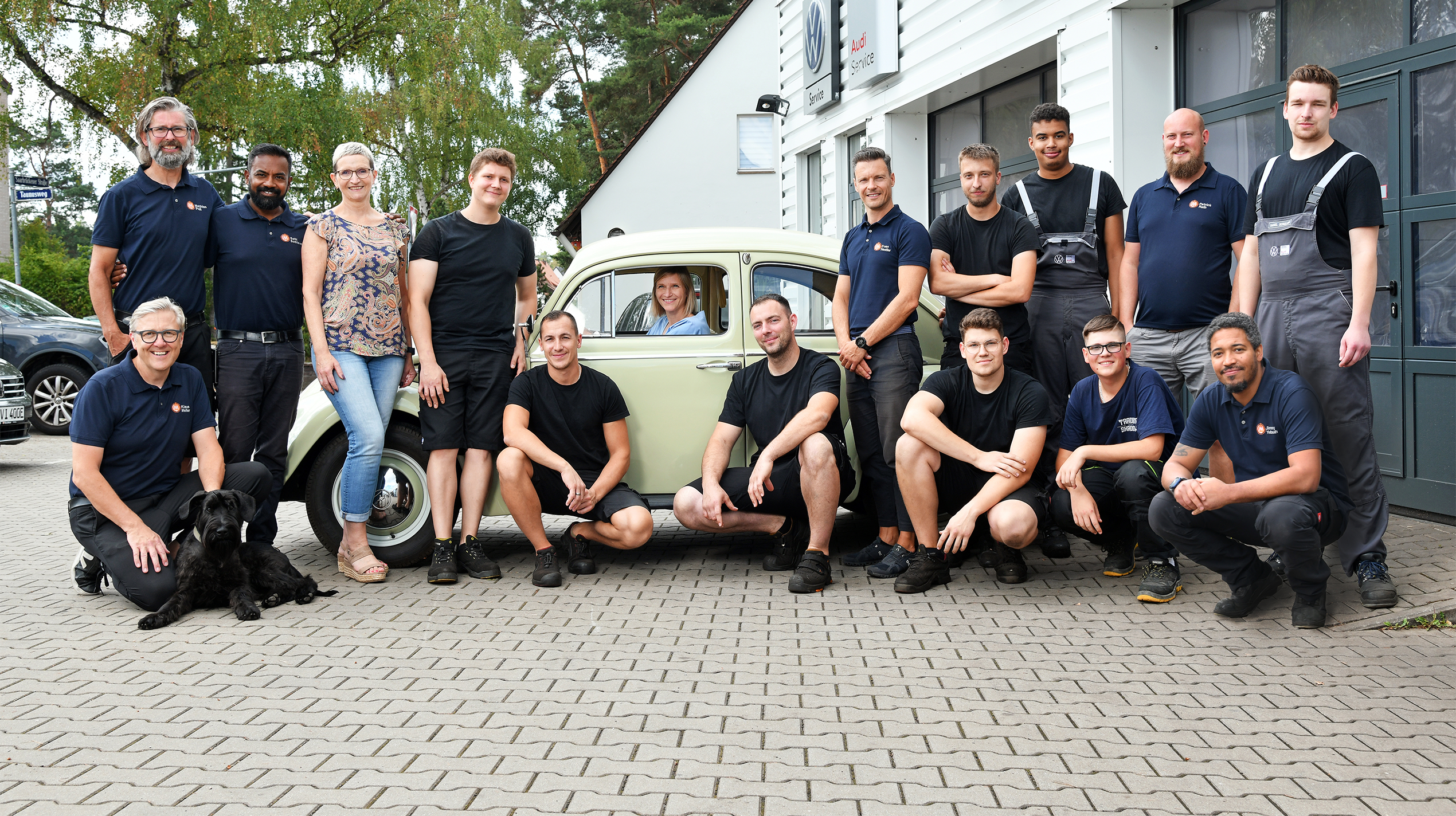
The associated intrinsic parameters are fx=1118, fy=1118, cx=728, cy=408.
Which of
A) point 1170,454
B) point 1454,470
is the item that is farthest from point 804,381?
point 1454,470

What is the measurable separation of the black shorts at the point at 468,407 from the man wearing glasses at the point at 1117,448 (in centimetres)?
286

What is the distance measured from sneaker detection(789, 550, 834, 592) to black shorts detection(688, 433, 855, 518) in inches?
10.7

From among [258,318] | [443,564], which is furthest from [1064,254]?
[258,318]

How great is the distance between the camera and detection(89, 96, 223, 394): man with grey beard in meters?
5.45

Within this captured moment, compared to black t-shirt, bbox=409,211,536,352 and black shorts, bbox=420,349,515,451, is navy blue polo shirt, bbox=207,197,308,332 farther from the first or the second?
black shorts, bbox=420,349,515,451

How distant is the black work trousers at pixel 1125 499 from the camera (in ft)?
17.3

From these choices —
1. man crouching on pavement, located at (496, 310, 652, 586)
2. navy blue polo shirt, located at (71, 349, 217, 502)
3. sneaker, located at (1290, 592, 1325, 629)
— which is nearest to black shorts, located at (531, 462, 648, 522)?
man crouching on pavement, located at (496, 310, 652, 586)

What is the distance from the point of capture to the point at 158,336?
17.0 ft

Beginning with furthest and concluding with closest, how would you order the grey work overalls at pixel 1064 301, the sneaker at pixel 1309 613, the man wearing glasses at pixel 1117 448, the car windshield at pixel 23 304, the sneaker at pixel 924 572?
the car windshield at pixel 23 304, the grey work overalls at pixel 1064 301, the sneaker at pixel 924 572, the man wearing glasses at pixel 1117 448, the sneaker at pixel 1309 613

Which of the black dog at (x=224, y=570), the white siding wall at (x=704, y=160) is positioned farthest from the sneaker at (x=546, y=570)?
the white siding wall at (x=704, y=160)

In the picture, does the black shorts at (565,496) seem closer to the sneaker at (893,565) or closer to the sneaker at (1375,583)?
the sneaker at (893,565)

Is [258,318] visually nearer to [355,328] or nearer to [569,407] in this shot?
[355,328]

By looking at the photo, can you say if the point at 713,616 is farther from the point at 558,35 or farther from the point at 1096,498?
the point at 558,35

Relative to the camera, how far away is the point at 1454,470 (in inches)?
232
